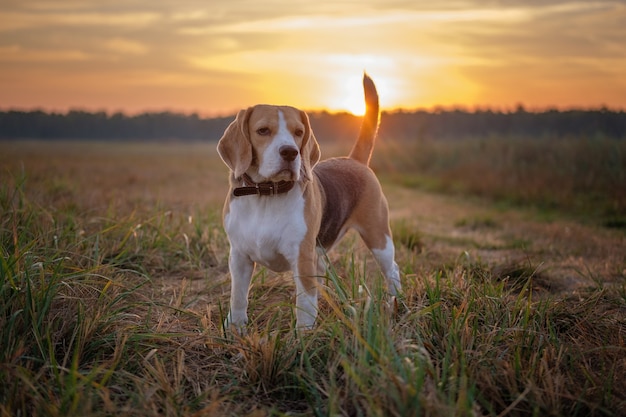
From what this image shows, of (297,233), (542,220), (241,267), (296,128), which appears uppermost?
(296,128)

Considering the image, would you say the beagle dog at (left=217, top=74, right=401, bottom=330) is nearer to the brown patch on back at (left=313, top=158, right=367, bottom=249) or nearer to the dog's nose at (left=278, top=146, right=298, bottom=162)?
the dog's nose at (left=278, top=146, right=298, bottom=162)

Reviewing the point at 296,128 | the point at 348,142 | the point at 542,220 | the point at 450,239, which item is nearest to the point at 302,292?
the point at 296,128

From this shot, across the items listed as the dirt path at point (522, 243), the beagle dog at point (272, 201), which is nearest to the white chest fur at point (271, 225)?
the beagle dog at point (272, 201)

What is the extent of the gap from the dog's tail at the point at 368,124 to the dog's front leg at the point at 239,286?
73.9 inches

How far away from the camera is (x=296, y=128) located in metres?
3.79

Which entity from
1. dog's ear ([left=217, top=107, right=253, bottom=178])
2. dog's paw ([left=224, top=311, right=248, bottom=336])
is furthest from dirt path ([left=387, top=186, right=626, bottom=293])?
dog's ear ([left=217, top=107, right=253, bottom=178])

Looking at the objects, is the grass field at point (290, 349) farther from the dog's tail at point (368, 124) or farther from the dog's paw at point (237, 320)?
the dog's tail at point (368, 124)

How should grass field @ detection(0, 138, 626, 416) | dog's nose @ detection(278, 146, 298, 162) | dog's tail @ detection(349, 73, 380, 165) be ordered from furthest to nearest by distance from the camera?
dog's tail @ detection(349, 73, 380, 165) → dog's nose @ detection(278, 146, 298, 162) → grass field @ detection(0, 138, 626, 416)

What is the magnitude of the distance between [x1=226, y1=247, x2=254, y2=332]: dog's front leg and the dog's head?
62 centimetres

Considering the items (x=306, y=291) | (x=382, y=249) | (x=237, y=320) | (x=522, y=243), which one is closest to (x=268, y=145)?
(x=306, y=291)

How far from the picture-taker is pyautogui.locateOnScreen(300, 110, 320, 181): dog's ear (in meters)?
3.87

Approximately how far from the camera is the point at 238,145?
148 inches

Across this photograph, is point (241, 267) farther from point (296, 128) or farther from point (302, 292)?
point (296, 128)

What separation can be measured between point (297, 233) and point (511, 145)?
1611 centimetres
